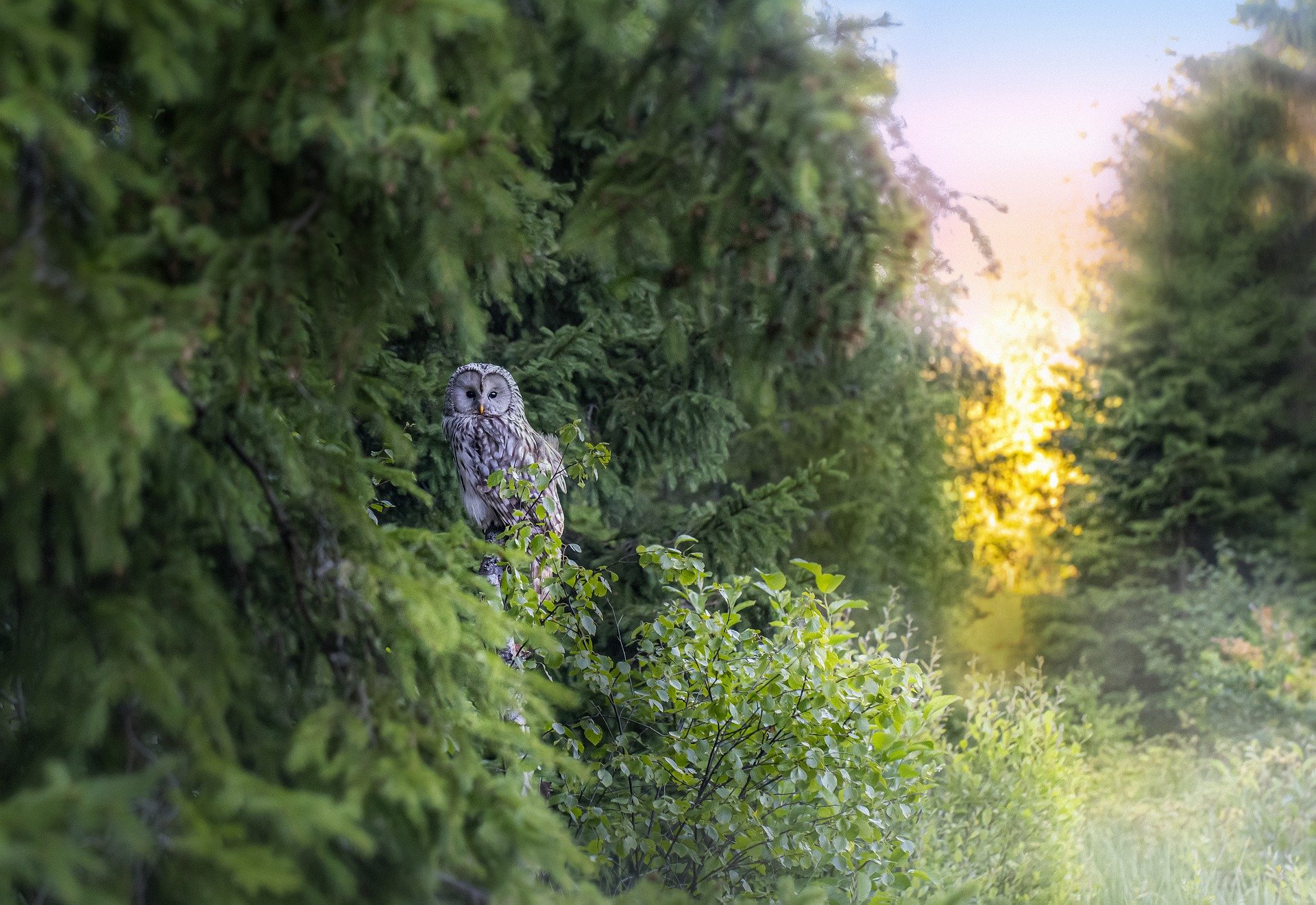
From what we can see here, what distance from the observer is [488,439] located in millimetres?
3908

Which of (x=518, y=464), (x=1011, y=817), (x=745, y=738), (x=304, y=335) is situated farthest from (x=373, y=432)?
(x=1011, y=817)

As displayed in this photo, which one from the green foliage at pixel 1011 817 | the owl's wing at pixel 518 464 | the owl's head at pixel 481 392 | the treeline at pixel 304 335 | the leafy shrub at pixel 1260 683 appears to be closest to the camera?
the treeline at pixel 304 335

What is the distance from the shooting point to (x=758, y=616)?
19.1 ft

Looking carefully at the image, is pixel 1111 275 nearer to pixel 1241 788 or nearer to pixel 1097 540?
pixel 1097 540

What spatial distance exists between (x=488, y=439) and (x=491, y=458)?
0.07 m

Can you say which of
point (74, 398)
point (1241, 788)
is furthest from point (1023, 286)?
point (74, 398)

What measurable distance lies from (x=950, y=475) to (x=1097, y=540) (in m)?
3.80

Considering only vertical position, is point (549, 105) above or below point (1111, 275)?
below

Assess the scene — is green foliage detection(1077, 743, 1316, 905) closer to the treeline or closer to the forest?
the forest

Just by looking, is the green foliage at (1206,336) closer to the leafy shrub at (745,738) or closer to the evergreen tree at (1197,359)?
the evergreen tree at (1197,359)

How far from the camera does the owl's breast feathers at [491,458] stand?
388 cm

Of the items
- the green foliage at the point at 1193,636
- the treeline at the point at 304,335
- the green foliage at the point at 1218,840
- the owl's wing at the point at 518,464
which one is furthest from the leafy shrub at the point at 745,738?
the green foliage at the point at 1193,636

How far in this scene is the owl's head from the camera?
395 cm

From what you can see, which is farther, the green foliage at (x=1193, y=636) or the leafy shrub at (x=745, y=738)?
the green foliage at (x=1193, y=636)
